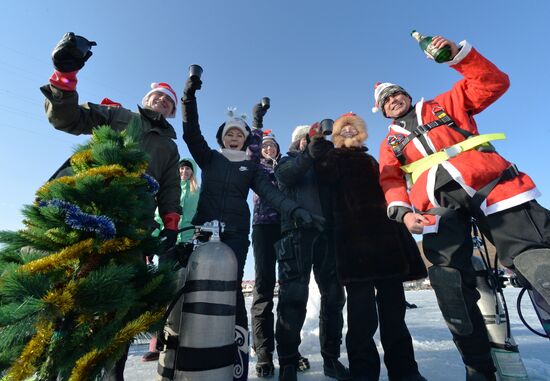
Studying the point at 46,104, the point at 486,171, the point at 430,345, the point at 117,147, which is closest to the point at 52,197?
the point at 117,147

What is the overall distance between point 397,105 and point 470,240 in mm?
1342

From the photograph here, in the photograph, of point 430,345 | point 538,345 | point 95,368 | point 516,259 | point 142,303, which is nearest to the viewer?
point 95,368

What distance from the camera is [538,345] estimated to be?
345 centimetres

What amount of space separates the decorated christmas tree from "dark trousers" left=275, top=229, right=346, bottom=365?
145 centimetres

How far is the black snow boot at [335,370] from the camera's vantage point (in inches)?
105

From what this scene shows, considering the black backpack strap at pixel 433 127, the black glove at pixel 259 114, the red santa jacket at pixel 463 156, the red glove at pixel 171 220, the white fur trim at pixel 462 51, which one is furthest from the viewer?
the black glove at pixel 259 114

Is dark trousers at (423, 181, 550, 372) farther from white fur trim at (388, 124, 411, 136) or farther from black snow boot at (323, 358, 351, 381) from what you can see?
black snow boot at (323, 358, 351, 381)

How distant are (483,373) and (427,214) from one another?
3.52 ft

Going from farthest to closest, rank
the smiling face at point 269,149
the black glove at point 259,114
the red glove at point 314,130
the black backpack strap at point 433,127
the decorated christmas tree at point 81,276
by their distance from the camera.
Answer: the black glove at point 259,114
the smiling face at point 269,149
the red glove at point 314,130
the black backpack strap at point 433,127
the decorated christmas tree at point 81,276

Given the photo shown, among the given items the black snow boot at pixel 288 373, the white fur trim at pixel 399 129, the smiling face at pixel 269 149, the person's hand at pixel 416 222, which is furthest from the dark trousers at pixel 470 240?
the smiling face at pixel 269 149

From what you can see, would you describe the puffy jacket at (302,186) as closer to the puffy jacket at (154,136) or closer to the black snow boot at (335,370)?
the puffy jacket at (154,136)

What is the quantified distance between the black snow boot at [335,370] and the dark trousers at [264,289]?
0.58 meters

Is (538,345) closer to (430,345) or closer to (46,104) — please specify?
(430,345)

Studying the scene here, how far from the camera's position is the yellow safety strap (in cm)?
208
